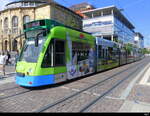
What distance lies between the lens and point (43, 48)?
636 centimetres

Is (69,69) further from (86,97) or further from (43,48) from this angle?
(86,97)

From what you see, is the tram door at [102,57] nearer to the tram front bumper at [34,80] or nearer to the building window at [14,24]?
the tram front bumper at [34,80]

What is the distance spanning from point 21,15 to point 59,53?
40879 millimetres

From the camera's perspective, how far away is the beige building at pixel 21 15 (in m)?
41.3

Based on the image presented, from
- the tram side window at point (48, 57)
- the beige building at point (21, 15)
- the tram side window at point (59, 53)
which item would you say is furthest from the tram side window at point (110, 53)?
the beige building at point (21, 15)

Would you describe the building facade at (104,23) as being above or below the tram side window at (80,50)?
above

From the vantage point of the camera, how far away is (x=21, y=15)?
42.8 metres

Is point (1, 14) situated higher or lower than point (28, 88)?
higher

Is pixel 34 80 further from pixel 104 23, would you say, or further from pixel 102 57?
pixel 104 23

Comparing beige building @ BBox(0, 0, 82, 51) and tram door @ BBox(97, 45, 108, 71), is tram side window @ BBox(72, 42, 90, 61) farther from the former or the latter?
beige building @ BBox(0, 0, 82, 51)

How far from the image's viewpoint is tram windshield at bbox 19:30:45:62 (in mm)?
6468

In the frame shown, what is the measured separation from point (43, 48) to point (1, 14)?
48821 millimetres

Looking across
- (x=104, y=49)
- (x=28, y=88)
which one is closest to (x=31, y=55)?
(x=28, y=88)

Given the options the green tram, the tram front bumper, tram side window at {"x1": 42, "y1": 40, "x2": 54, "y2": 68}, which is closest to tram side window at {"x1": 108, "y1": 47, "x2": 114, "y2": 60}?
the green tram
